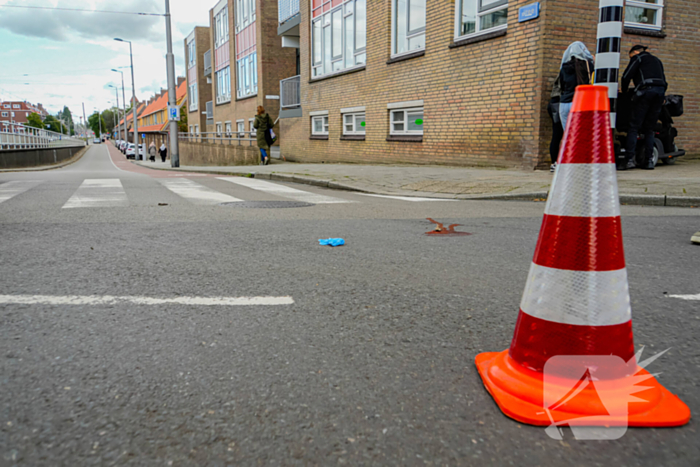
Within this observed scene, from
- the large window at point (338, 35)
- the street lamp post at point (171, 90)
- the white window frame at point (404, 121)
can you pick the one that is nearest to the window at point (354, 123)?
the large window at point (338, 35)

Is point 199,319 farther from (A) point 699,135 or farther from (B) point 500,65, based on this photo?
(A) point 699,135

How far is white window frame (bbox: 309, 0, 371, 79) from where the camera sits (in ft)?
63.8

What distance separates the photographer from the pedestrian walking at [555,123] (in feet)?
36.3

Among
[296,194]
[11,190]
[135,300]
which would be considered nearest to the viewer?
[135,300]

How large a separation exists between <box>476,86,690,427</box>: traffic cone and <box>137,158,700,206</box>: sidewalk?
21.4 ft

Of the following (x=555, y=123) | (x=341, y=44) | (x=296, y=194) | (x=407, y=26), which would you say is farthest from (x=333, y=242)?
(x=341, y=44)

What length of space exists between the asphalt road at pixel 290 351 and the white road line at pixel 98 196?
2725 millimetres

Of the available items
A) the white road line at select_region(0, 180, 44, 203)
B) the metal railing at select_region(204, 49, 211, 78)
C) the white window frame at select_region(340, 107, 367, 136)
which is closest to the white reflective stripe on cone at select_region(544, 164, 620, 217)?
the white road line at select_region(0, 180, 44, 203)

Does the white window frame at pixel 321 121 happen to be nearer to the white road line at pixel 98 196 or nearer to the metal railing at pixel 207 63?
the white road line at pixel 98 196

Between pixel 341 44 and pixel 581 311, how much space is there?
19.9 m

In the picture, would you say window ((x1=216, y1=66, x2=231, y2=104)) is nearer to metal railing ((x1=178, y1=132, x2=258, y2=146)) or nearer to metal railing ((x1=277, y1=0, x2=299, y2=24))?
metal railing ((x1=178, y1=132, x2=258, y2=146))

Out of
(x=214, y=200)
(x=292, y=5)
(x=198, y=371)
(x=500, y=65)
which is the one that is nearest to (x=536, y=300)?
(x=198, y=371)

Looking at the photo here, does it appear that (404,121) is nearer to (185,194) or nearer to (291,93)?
(185,194)

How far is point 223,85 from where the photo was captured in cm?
3897
